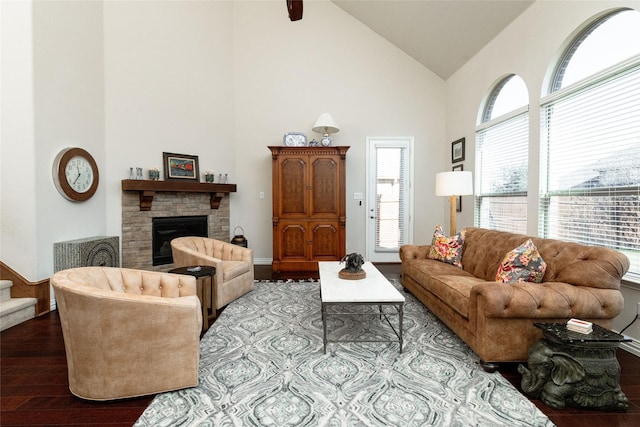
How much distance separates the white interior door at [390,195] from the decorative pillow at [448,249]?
76.9 inches

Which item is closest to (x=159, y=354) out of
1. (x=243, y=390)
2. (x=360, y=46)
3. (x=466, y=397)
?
(x=243, y=390)

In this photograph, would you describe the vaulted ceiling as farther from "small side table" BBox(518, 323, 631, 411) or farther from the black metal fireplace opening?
the black metal fireplace opening

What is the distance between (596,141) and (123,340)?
3.85 m

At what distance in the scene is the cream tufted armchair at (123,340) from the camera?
5.29 ft

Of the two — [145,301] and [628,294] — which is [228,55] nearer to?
[145,301]

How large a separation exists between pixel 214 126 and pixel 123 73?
4.80 ft

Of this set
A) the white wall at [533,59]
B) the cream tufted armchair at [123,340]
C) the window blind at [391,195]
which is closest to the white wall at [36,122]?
the cream tufted armchair at [123,340]

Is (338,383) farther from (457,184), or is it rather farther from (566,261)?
(457,184)

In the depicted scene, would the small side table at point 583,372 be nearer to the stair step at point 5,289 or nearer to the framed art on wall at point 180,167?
the stair step at point 5,289

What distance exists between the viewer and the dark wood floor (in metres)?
1.57

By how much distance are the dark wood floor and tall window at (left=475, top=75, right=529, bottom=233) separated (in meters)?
1.86

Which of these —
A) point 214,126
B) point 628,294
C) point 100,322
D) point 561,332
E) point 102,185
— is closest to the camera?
point 100,322

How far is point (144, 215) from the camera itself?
4.24 meters

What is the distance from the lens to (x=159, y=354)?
5.62 feet
